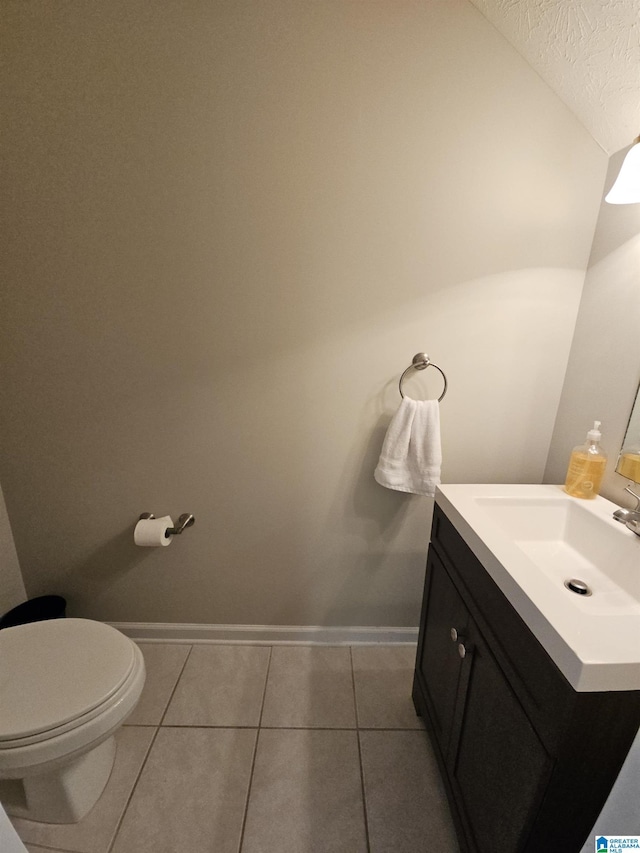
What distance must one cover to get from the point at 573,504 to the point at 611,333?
52 cm

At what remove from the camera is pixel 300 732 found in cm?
127

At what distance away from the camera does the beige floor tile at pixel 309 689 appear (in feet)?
4.32

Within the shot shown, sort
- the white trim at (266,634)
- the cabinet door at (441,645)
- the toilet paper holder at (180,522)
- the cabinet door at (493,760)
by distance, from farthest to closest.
→ the white trim at (266,634) < the toilet paper holder at (180,522) < the cabinet door at (441,645) < the cabinet door at (493,760)

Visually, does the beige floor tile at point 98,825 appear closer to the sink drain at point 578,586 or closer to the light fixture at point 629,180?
the sink drain at point 578,586

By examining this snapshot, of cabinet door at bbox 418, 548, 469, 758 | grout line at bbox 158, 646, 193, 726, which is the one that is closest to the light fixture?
cabinet door at bbox 418, 548, 469, 758

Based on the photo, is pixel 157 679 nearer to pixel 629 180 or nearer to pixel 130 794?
pixel 130 794

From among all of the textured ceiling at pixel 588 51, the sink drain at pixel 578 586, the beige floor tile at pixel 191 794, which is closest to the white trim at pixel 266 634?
the beige floor tile at pixel 191 794

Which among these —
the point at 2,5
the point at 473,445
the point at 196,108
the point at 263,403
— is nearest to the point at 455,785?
the point at 473,445

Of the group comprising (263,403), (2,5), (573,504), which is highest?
(2,5)

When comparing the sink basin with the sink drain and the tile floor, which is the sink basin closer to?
the sink drain

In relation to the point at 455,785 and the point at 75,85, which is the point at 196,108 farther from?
the point at 455,785

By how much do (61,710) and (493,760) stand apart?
101 centimetres

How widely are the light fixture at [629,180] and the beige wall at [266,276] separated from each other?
9.9 inches

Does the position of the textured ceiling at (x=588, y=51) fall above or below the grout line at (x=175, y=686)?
above
